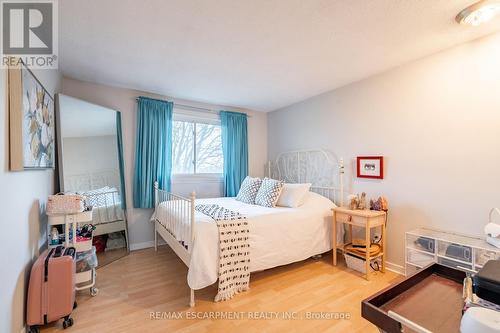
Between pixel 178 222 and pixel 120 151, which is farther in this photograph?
pixel 120 151

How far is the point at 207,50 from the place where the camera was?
2.22m

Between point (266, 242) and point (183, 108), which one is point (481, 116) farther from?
point (183, 108)

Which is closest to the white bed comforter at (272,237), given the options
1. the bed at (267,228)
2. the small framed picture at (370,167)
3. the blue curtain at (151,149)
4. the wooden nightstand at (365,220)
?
the bed at (267,228)

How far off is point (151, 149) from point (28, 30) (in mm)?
1844

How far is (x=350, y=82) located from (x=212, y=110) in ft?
7.21

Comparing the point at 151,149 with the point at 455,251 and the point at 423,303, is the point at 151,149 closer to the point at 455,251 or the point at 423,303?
the point at 423,303

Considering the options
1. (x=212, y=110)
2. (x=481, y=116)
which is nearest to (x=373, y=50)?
(x=481, y=116)

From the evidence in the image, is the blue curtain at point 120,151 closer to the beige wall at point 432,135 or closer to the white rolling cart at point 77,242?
the white rolling cart at point 77,242

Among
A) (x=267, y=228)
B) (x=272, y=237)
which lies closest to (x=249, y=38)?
(x=267, y=228)

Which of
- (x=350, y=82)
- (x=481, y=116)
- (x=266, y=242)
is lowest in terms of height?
(x=266, y=242)

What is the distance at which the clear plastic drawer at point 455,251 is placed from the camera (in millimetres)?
1934

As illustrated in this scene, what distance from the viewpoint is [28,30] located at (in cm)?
172

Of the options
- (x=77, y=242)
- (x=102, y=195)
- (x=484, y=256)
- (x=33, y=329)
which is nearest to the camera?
(x=33, y=329)

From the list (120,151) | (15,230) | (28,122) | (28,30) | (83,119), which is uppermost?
(28,30)
